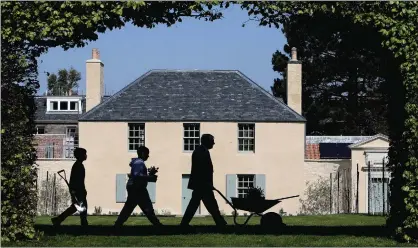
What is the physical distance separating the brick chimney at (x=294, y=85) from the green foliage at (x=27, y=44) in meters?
29.3

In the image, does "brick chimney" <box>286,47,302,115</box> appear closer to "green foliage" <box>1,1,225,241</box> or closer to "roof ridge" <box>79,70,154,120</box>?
"roof ridge" <box>79,70,154,120</box>

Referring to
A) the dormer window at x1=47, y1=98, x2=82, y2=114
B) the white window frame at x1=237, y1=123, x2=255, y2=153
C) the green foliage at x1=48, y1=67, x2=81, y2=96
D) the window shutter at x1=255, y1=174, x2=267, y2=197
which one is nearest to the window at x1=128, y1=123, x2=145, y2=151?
the white window frame at x1=237, y1=123, x2=255, y2=153

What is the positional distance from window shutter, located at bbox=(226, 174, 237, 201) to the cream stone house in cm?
5

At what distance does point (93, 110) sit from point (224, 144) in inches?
274

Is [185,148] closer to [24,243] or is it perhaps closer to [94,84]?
[94,84]

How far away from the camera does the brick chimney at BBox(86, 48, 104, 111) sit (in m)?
42.3

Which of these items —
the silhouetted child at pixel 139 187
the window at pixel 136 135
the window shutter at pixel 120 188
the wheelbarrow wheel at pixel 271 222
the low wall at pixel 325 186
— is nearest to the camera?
the silhouetted child at pixel 139 187

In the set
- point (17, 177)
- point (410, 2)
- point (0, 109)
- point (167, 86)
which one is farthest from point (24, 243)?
point (167, 86)

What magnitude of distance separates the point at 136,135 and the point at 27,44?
92.2ft

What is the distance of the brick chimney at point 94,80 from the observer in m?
42.3

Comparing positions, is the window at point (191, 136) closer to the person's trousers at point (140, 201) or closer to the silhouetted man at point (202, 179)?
the silhouetted man at point (202, 179)

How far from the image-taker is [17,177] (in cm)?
1344

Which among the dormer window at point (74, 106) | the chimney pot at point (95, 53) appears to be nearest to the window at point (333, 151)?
the chimney pot at point (95, 53)

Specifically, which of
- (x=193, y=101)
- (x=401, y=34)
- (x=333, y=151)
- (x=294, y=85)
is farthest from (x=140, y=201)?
(x=333, y=151)
